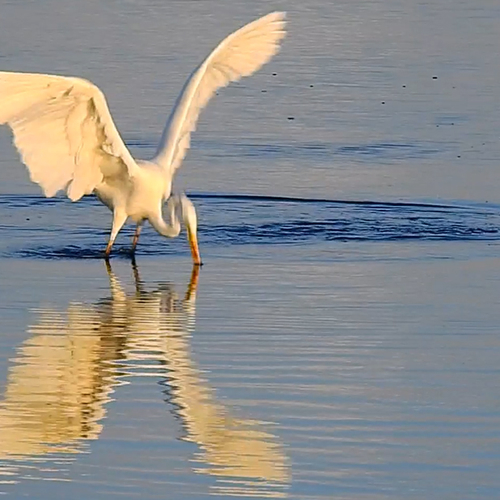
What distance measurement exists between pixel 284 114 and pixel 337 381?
11.3 metres

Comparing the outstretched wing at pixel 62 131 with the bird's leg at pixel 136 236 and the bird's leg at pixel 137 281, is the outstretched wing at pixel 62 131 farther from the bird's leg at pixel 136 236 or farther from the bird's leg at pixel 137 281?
the bird's leg at pixel 137 281

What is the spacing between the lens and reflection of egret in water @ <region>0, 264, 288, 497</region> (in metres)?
8.34

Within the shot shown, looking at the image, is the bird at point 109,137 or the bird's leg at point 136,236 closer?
the bird at point 109,137

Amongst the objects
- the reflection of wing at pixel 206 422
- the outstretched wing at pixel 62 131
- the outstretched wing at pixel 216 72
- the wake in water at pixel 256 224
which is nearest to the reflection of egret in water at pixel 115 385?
the reflection of wing at pixel 206 422

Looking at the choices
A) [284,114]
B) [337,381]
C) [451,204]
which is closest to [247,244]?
[451,204]

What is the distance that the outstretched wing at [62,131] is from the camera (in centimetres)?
1309

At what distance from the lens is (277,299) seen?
40.6ft

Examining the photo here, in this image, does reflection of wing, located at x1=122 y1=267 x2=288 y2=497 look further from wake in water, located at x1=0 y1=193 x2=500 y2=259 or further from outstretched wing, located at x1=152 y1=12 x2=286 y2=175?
outstretched wing, located at x1=152 y1=12 x2=286 y2=175

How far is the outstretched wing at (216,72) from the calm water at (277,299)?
0.75m

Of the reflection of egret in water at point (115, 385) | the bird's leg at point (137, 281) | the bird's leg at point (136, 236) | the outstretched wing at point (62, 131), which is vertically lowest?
the bird's leg at point (136, 236)

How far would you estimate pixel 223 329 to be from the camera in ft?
37.3

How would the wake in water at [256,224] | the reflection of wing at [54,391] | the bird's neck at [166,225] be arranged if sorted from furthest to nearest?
the bird's neck at [166,225] < the wake in water at [256,224] < the reflection of wing at [54,391]

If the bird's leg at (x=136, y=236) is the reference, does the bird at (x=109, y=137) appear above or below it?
above

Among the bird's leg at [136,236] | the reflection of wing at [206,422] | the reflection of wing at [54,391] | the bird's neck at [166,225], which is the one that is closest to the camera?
the reflection of wing at [206,422]
